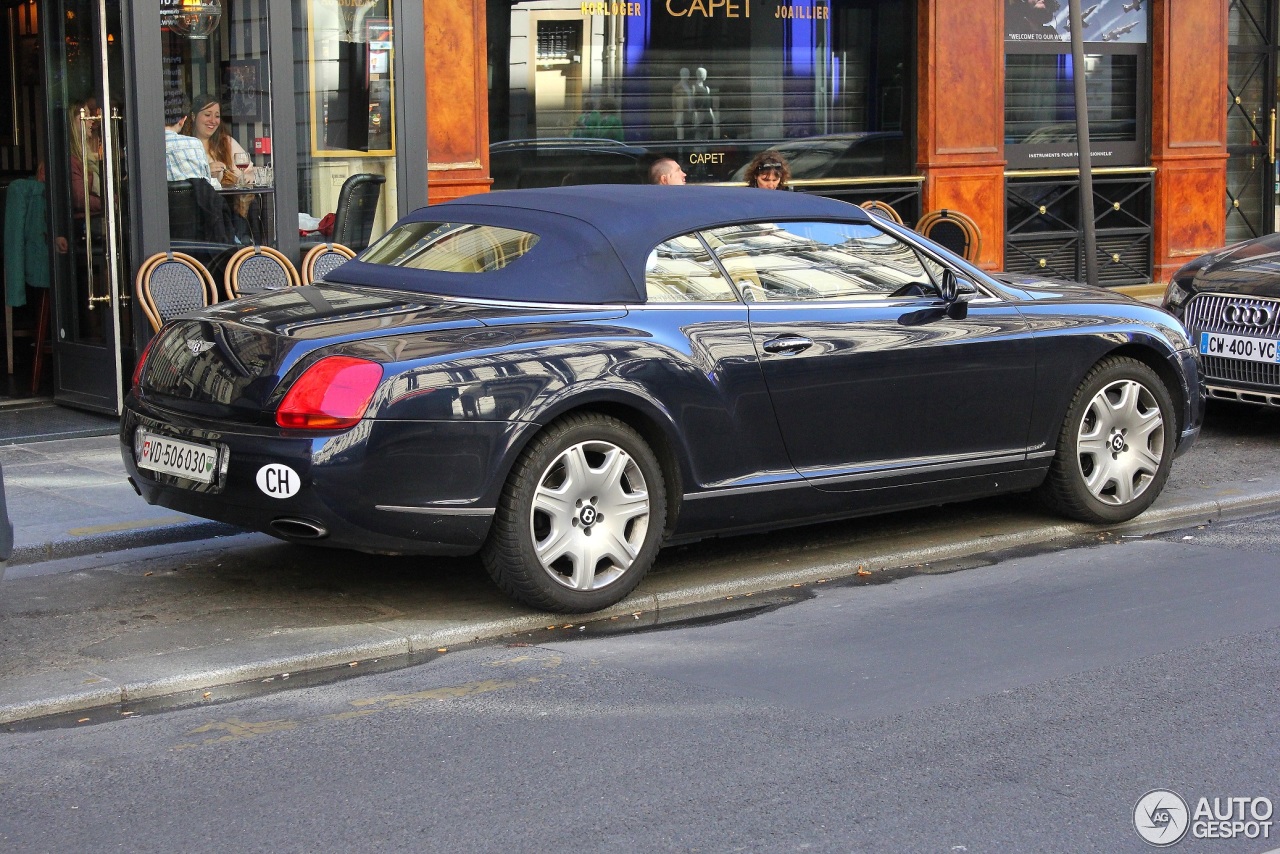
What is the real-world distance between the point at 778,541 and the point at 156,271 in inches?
183

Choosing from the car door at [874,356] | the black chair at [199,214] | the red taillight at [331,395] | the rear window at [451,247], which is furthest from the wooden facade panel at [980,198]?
the red taillight at [331,395]

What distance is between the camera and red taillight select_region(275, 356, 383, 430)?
5.72 metres

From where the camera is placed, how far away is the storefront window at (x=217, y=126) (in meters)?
10.4

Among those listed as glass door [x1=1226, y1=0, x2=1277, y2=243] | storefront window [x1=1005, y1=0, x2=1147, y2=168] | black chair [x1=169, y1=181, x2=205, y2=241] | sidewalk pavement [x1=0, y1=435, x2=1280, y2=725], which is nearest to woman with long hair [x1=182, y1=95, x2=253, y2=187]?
black chair [x1=169, y1=181, x2=205, y2=241]

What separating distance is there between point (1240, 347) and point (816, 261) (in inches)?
161

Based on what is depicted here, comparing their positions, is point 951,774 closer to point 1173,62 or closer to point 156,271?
point 156,271

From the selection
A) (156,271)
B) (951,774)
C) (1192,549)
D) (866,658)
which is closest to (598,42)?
(156,271)

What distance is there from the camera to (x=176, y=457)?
612cm

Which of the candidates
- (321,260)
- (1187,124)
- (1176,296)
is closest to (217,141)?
(321,260)

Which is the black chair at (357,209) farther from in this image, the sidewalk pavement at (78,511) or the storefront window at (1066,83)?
the storefront window at (1066,83)

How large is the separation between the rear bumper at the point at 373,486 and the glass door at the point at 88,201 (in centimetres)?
484

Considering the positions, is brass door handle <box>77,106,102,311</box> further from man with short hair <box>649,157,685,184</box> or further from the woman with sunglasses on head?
the woman with sunglasses on head

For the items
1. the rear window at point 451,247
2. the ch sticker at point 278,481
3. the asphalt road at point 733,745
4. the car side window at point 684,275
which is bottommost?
the asphalt road at point 733,745

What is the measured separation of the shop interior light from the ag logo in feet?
26.4
